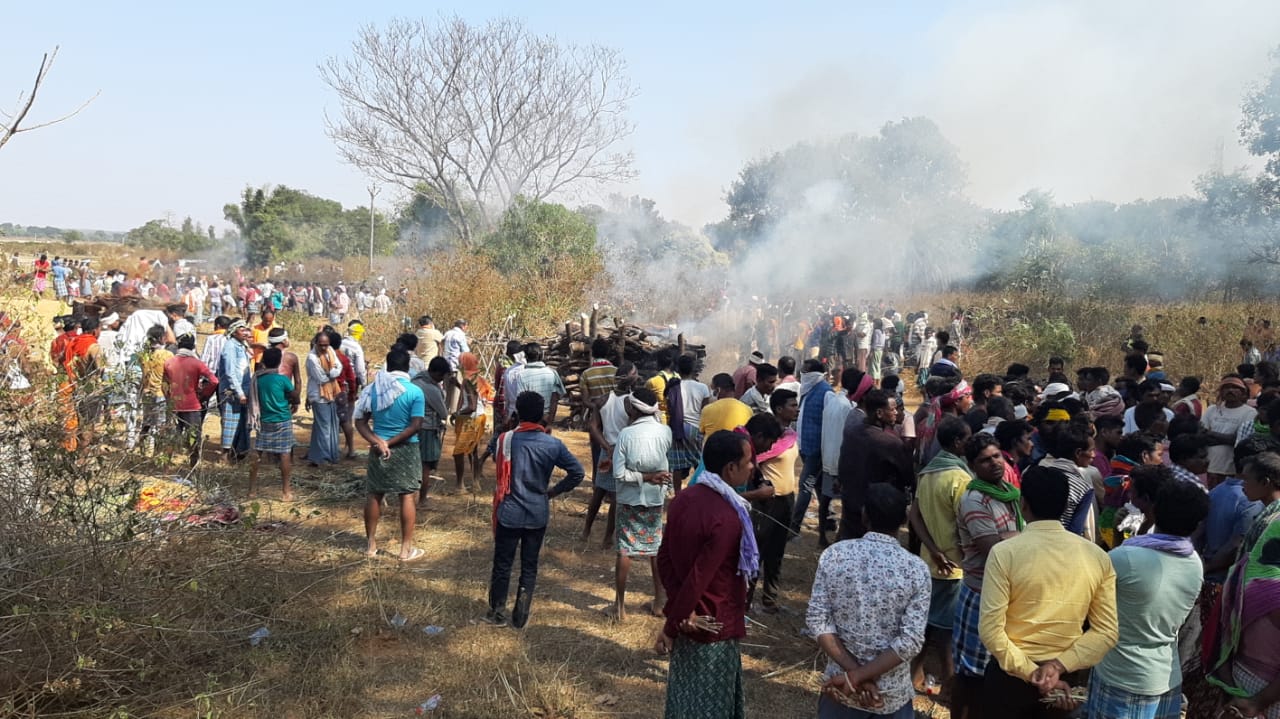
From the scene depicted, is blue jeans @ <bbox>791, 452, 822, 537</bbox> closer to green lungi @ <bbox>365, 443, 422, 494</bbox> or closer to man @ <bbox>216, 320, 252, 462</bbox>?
green lungi @ <bbox>365, 443, 422, 494</bbox>

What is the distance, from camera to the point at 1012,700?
313cm

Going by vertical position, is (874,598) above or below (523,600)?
above

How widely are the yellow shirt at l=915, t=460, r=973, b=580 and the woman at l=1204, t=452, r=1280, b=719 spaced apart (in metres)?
1.17

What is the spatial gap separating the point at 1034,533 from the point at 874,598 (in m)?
0.67

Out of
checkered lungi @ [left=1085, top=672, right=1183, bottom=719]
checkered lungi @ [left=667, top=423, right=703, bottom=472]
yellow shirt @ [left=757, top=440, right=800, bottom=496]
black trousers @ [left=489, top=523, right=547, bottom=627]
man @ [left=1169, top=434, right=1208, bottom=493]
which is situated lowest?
black trousers @ [left=489, top=523, right=547, bottom=627]

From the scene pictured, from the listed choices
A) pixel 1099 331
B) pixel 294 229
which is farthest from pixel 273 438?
pixel 294 229

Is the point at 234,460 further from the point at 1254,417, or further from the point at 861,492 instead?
the point at 1254,417

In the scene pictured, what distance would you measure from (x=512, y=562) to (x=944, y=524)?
8.80ft

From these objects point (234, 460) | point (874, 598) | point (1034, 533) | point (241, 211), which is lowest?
point (234, 460)

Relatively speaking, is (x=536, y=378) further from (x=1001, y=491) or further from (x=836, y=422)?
(x=1001, y=491)

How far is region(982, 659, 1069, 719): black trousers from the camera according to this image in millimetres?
3101

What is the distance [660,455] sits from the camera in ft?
18.1

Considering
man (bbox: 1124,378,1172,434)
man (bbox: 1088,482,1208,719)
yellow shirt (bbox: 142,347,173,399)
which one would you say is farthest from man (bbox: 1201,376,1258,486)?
yellow shirt (bbox: 142,347,173,399)

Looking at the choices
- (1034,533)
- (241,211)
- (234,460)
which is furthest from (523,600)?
(241,211)
